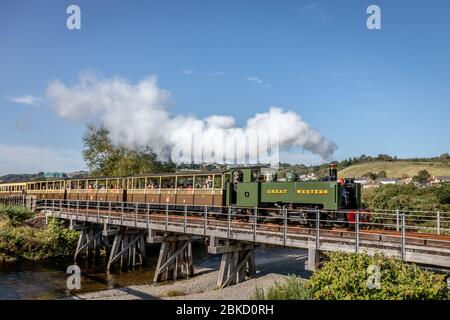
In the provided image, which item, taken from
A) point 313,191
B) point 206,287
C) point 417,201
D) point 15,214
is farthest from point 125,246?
point 417,201

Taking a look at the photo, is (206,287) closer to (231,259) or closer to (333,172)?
(231,259)

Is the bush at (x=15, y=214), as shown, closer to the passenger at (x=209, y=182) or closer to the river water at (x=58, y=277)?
the river water at (x=58, y=277)

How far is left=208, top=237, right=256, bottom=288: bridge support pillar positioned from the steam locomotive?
2183 mm

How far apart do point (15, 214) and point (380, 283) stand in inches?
1177

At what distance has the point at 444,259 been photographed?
402 inches

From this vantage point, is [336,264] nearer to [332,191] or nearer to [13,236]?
[332,191]

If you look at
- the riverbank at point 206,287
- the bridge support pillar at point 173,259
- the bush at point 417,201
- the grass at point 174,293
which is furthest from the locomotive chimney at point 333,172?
the bush at point 417,201

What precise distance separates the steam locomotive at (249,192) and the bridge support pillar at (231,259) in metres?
2.18

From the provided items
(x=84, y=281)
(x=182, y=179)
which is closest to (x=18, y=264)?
(x=84, y=281)

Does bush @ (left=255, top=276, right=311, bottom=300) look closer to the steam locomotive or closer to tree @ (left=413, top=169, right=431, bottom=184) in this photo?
the steam locomotive

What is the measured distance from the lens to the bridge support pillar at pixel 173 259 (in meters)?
20.1

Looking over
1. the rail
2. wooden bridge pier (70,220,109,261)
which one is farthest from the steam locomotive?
wooden bridge pier (70,220,109,261)

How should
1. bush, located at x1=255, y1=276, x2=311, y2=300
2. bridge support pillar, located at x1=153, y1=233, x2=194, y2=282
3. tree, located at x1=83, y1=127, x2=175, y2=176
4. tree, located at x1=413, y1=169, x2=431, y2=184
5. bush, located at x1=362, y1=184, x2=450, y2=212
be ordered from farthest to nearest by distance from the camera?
tree, located at x1=413, y1=169, x2=431, y2=184
tree, located at x1=83, y1=127, x2=175, y2=176
bush, located at x1=362, y1=184, x2=450, y2=212
bridge support pillar, located at x1=153, y1=233, x2=194, y2=282
bush, located at x1=255, y1=276, x2=311, y2=300

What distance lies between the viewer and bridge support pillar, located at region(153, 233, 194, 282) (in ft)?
65.8
